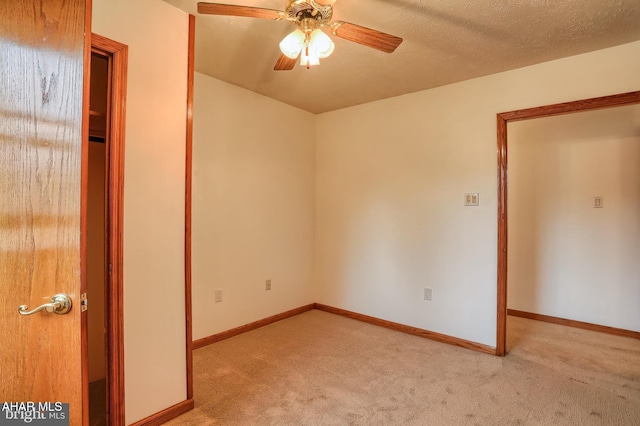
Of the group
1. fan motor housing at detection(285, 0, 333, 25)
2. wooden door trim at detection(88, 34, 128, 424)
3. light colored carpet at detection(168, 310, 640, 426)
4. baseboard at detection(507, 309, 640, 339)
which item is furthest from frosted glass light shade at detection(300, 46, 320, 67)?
baseboard at detection(507, 309, 640, 339)

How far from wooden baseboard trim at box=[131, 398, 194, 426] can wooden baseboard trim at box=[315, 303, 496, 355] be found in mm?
2073

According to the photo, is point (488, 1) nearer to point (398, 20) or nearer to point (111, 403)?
point (398, 20)

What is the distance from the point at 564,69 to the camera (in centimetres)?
253

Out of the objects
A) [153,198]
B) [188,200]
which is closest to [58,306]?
[153,198]

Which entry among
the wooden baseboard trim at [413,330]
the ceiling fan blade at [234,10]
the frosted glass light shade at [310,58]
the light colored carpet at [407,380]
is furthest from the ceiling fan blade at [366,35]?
the wooden baseboard trim at [413,330]

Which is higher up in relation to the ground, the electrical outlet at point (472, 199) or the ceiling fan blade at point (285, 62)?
the ceiling fan blade at point (285, 62)

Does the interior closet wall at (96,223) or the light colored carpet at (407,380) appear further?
the interior closet wall at (96,223)

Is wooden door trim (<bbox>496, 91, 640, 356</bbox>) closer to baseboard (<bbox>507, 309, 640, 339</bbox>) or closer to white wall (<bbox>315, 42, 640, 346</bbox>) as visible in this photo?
white wall (<bbox>315, 42, 640, 346</bbox>)

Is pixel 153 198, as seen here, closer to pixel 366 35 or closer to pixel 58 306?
pixel 58 306

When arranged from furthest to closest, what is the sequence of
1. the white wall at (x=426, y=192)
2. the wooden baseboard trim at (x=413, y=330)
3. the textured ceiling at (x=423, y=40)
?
the wooden baseboard trim at (x=413, y=330) < the white wall at (x=426, y=192) < the textured ceiling at (x=423, y=40)

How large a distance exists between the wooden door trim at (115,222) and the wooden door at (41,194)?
504 mm

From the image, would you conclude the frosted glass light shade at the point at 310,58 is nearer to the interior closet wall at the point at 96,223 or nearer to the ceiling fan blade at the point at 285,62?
the ceiling fan blade at the point at 285,62

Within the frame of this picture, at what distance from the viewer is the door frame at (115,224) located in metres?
1.66

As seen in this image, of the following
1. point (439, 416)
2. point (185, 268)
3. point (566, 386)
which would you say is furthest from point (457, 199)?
point (185, 268)
